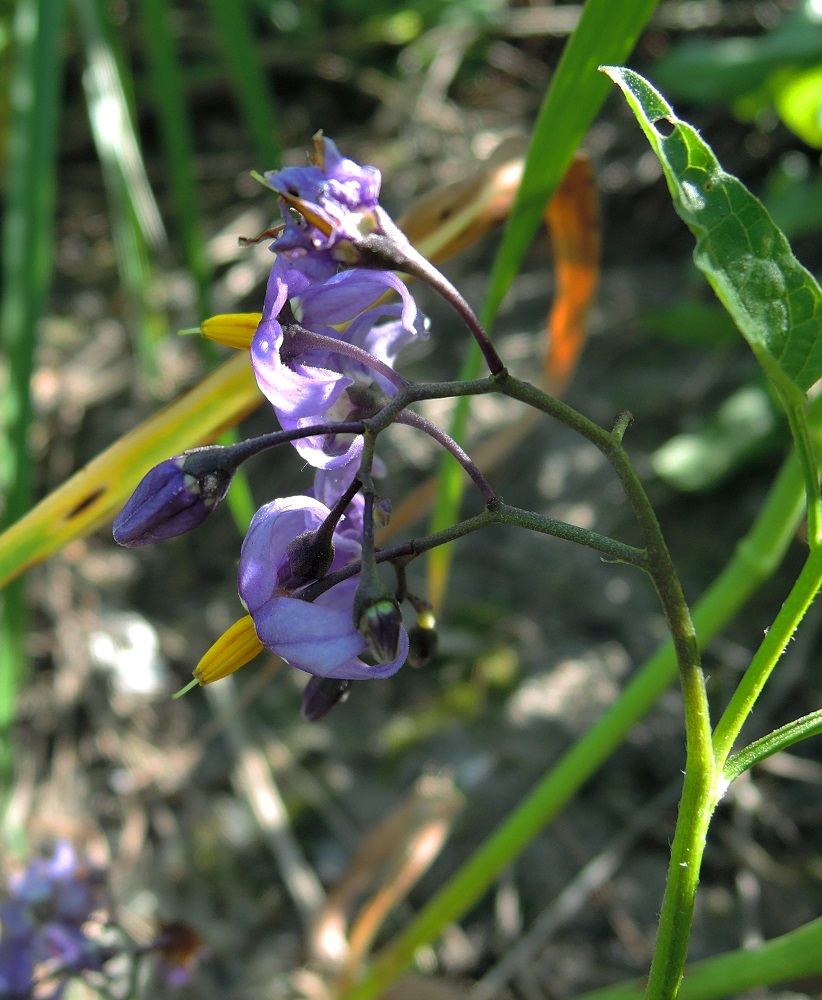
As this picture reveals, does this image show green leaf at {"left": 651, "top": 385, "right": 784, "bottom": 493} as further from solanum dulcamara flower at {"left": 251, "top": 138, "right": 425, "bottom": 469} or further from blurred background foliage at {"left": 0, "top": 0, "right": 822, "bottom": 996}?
solanum dulcamara flower at {"left": 251, "top": 138, "right": 425, "bottom": 469}

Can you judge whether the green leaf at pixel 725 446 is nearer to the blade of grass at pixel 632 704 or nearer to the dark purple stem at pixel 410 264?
the blade of grass at pixel 632 704

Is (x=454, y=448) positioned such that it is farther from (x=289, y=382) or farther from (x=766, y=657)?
(x=766, y=657)

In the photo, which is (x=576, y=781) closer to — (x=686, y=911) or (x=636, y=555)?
(x=686, y=911)

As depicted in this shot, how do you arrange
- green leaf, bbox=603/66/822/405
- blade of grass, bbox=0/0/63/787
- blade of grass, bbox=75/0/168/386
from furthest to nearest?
1. blade of grass, bbox=75/0/168/386
2. blade of grass, bbox=0/0/63/787
3. green leaf, bbox=603/66/822/405

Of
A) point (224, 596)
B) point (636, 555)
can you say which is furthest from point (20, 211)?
point (636, 555)

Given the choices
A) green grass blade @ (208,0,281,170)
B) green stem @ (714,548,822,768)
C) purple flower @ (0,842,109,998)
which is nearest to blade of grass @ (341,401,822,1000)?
purple flower @ (0,842,109,998)

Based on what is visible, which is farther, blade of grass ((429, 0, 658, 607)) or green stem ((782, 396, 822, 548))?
blade of grass ((429, 0, 658, 607))

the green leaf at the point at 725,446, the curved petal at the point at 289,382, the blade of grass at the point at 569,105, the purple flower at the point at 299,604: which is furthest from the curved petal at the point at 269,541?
the green leaf at the point at 725,446
